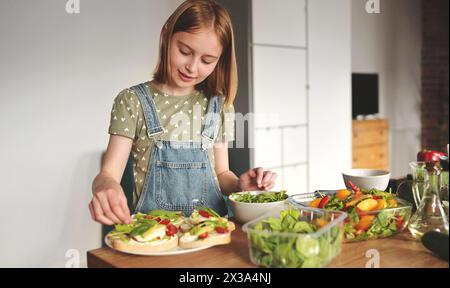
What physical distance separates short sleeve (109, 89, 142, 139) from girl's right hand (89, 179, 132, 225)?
14.1 inches

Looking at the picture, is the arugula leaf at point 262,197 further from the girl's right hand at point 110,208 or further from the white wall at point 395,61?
the white wall at point 395,61

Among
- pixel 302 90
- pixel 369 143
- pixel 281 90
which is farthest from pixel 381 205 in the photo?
pixel 369 143

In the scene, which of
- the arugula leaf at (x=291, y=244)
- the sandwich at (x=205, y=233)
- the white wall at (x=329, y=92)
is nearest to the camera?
the arugula leaf at (x=291, y=244)

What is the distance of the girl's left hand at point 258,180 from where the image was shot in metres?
1.00

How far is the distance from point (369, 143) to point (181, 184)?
2.89 metres

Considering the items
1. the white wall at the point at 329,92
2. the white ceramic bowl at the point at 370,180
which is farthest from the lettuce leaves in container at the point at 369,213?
the white wall at the point at 329,92

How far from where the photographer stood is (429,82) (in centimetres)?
482

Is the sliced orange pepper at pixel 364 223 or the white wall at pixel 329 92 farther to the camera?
the white wall at pixel 329 92

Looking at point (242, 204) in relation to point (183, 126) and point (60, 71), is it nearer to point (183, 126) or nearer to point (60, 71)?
point (183, 126)

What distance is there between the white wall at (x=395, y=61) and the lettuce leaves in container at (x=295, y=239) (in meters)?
3.58

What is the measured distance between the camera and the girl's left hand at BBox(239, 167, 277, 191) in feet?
3.27
